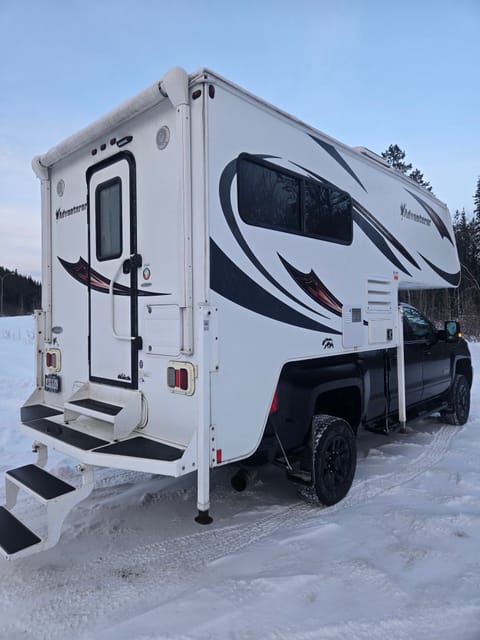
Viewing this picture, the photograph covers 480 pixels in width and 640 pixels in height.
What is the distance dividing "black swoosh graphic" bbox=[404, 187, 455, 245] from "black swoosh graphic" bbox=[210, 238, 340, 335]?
295cm

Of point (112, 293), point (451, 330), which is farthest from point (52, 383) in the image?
point (451, 330)

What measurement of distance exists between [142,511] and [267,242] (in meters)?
2.28

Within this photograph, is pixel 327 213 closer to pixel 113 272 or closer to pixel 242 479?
pixel 113 272

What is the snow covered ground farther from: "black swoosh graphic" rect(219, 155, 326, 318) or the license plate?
"black swoosh graphic" rect(219, 155, 326, 318)

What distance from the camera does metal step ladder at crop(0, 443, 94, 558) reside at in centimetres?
267

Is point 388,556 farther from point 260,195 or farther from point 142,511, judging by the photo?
point 260,195

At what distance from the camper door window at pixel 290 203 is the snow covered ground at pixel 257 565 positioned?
2.20 meters

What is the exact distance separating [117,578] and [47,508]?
1.93 feet

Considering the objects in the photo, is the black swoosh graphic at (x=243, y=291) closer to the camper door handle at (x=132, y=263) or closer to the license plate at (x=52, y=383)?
the camper door handle at (x=132, y=263)

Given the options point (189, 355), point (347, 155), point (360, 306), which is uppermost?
point (347, 155)

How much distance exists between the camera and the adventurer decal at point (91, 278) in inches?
133

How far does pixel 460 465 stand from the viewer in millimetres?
4648

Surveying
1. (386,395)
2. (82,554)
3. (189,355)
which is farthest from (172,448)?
(386,395)

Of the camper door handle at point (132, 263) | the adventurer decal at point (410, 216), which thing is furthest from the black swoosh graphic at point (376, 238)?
the camper door handle at point (132, 263)
